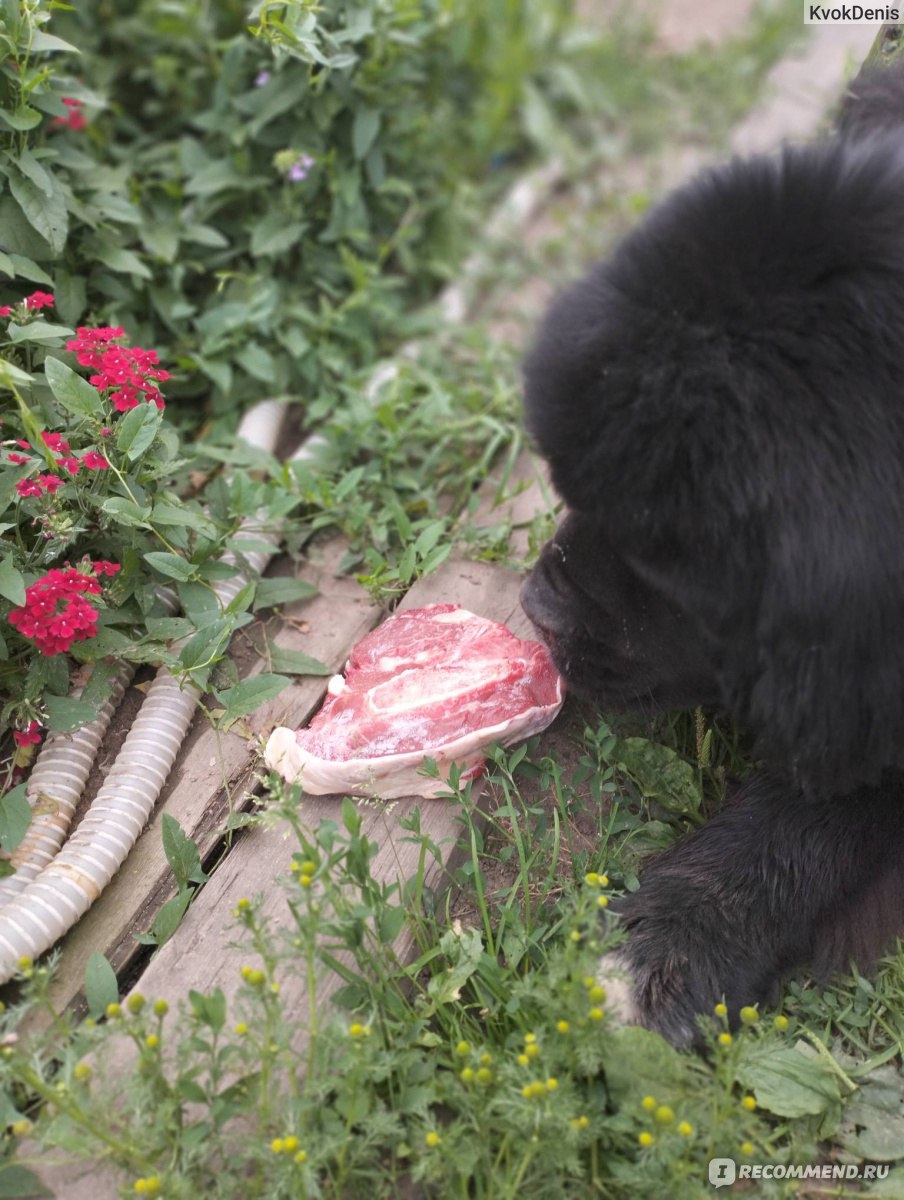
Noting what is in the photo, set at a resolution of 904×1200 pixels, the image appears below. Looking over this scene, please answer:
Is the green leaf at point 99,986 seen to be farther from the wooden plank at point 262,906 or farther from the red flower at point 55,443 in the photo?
the red flower at point 55,443

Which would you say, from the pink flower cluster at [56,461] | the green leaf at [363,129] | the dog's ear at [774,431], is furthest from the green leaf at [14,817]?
the green leaf at [363,129]

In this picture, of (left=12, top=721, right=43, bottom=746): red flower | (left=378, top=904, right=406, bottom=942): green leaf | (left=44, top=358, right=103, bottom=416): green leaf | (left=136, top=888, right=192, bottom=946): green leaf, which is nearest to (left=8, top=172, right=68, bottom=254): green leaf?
(left=44, top=358, right=103, bottom=416): green leaf

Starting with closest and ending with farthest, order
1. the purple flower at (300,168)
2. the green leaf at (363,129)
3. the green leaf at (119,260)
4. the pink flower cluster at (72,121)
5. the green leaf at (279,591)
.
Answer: the green leaf at (279,591)
the green leaf at (119,260)
the pink flower cluster at (72,121)
the purple flower at (300,168)
the green leaf at (363,129)

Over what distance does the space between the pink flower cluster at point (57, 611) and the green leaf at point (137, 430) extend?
28 cm

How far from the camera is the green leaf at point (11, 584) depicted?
82.0 inches

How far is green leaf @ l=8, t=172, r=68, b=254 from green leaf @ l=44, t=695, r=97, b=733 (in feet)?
3.71

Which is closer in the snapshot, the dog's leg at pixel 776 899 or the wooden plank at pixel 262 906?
the wooden plank at pixel 262 906

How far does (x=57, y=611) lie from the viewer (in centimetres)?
220

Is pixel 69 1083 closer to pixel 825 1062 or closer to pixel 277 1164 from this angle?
pixel 277 1164

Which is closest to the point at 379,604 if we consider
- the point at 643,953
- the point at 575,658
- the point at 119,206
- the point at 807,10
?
the point at 575,658

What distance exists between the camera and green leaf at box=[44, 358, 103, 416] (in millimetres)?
2277

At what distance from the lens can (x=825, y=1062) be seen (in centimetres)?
211

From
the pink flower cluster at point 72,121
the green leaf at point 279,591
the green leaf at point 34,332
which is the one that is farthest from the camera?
the pink flower cluster at point 72,121

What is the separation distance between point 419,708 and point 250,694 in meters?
0.36
